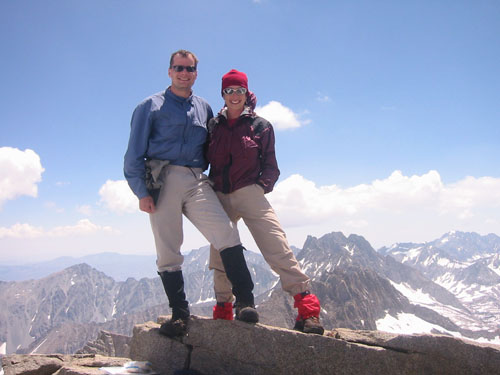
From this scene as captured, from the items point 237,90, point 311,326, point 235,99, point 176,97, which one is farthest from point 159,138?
point 311,326

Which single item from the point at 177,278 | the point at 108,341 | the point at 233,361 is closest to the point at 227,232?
the point at 177,278

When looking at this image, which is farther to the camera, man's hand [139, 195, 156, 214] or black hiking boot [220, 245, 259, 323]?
man's hand [139, 195, 156, 214]

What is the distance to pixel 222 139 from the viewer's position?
7.69m

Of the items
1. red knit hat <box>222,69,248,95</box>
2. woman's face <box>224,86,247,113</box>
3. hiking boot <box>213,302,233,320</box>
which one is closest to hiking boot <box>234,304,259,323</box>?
hiking boot <box>213,302,233,320</box>

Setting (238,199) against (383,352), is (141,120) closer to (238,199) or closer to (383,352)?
(238,199)

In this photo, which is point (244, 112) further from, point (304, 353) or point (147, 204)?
point (304, 353)

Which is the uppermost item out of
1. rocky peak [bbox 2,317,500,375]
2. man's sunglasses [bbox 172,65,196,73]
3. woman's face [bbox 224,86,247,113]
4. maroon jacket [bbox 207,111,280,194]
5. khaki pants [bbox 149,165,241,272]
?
man's sunglasses [bbox 172,65,196,73]

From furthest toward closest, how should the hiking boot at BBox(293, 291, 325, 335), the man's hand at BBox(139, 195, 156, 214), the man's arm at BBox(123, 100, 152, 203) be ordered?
the man's arm at BBox(123, 100, 152, 203) < the man's hand at BBox(139, 195, 156, 214) < the hiking boot at BBox(293, 291, 325, 335)

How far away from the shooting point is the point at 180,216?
24.7ft

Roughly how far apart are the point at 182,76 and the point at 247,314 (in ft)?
17.0

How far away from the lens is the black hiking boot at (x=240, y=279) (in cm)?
711

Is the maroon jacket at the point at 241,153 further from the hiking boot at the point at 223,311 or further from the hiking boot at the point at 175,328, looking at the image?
the hiking boot at the point at 175,328

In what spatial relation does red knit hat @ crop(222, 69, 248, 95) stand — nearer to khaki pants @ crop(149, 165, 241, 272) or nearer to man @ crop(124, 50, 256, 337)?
man @ crop(124, 50, 256, 337)

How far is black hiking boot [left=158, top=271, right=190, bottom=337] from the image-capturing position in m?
7.55
